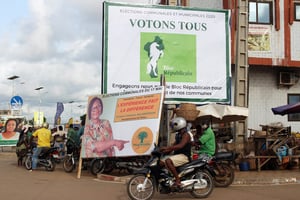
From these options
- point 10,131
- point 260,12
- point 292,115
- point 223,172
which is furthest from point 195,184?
point 10,131

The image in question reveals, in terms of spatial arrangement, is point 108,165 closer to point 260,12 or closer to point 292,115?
point 260,12

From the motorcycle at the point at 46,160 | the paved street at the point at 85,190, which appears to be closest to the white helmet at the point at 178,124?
the paved street at the point at 85,190

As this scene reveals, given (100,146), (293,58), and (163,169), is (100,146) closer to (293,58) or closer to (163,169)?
(163,169)

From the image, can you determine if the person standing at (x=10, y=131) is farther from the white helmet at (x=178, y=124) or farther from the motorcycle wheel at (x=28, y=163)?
the white helmet at (x=178, y=124)

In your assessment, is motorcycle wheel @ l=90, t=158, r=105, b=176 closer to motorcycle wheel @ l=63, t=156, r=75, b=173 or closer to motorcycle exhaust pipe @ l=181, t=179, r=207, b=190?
motorcycle wheel @ l=63, t=156, r=75, b=173

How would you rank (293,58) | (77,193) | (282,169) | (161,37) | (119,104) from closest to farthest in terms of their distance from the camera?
1. (77,193)
2. (119,104)
3. (282,169)
4. (161,37)
5. (293,58)

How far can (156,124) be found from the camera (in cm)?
1390

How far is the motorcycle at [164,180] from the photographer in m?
9.75

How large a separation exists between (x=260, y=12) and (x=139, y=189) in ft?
50.6

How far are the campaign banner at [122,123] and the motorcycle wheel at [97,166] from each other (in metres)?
0.42

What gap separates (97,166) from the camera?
15.7 m

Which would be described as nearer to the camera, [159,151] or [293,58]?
[159,151]

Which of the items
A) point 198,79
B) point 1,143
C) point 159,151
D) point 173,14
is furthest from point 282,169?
point 1,143

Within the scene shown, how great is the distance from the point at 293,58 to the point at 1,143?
17840 millimetres
